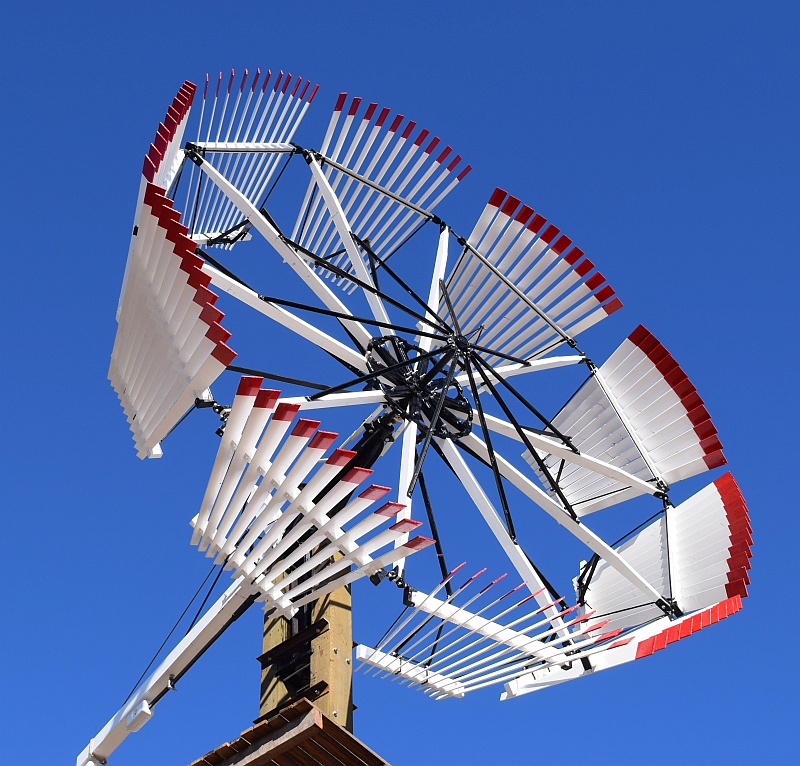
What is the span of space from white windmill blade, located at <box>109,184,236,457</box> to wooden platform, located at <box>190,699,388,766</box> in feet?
8.63

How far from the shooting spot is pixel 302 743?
8.62 metres

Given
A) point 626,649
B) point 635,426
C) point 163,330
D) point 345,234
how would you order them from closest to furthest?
point 163,330 → point 626,649 → point 345,234 → point 635,426

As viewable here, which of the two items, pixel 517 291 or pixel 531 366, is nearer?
pixel 531 366

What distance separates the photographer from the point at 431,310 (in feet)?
39.5

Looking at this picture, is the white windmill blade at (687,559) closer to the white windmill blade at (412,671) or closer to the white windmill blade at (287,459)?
the white windmill blade at (412,671)

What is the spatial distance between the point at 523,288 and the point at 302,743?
22.9 ft

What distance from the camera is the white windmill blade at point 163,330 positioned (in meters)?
8.65

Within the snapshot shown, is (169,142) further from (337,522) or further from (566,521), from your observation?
(566,521)

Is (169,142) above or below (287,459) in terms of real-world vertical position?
above

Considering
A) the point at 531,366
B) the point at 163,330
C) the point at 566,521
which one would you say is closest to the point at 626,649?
the point at 566,521

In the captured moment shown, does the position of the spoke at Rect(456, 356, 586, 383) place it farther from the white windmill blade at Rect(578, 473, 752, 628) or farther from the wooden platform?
the wooden platform

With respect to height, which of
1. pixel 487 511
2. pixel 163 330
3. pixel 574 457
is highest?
pixel 574 457

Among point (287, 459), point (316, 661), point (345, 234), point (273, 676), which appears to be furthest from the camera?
point (345, 234)

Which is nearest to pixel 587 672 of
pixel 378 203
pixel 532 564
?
pixel 532 564
